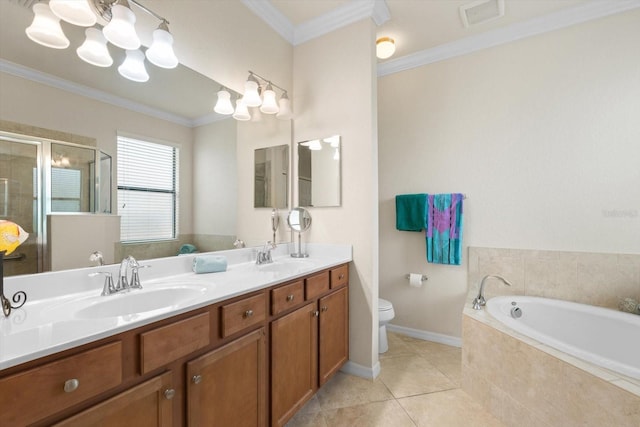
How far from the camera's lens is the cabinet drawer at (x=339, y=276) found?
187 centimetres

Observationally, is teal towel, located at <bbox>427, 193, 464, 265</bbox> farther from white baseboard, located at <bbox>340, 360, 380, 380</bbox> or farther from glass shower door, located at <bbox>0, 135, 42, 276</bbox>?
glass shower door, located at <bbox>0, 135, 42, 276</bbox>

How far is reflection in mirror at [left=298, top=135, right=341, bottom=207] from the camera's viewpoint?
2158mm

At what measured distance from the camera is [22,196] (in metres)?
1.02

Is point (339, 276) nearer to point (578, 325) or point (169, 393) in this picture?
point (169, 393)

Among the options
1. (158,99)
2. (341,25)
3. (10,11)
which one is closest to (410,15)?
(341,25)

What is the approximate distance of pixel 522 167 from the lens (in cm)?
229

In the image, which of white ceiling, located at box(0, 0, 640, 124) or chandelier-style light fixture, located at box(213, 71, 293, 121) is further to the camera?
chandelier-style light fixture, located at box(213, 71, 293, 121)

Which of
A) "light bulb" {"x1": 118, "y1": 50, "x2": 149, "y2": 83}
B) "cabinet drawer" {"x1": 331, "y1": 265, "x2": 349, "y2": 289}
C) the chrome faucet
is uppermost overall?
"light bulb" {"x1": 118, "y1": 50, "x2": 149, "y2": 83}

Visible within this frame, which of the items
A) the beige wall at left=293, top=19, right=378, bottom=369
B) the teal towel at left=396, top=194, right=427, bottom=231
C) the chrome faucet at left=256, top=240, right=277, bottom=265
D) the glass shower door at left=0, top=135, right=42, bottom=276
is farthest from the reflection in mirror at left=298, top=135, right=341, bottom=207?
the glass shower door at left=0, top=135, right=42, bottom=276

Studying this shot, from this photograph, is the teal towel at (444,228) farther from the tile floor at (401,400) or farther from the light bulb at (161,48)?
the light bulb at (161,48)

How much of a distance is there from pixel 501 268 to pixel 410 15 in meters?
2.19

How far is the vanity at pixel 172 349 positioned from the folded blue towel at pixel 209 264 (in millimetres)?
48

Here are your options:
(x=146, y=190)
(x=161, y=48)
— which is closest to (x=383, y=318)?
(x=146, y=190)

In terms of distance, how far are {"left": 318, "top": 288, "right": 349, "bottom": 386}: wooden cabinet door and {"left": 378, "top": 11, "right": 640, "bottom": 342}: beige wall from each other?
0.98 meters
